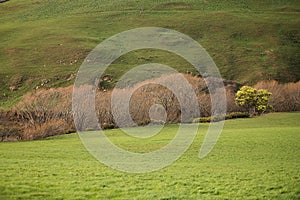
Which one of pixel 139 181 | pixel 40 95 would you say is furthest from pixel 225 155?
pixel 40 95

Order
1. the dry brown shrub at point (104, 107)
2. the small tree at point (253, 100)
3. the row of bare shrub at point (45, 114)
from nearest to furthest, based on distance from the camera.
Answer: the row of bare shrub at point (45, 114)
the dry brown shrub at point (104, 107)
the small tree at point (253, 100)

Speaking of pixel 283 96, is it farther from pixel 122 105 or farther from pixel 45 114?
pixel 45 114

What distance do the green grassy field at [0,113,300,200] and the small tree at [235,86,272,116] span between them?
2906 cm

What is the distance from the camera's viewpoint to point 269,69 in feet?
275

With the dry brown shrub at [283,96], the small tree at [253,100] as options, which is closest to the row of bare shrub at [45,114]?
the small tree at [253,100]

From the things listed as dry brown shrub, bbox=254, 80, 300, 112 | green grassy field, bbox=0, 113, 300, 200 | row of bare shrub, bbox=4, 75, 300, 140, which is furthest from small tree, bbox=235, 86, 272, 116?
green grassy field, bbox=0, 113, 300, 200

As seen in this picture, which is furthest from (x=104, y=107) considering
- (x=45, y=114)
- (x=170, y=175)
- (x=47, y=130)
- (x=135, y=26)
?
(x=135, y=26)

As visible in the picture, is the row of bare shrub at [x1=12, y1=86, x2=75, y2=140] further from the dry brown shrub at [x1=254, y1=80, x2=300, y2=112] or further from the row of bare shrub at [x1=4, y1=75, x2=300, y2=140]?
the dry brown shrub at [x1=254, y1=80, x2=300, y2=112]

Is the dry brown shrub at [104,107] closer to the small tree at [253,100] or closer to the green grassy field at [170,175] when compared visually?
the small tree at [253,100]

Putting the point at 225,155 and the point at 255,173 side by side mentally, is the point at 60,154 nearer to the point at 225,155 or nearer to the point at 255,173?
the point at 225,155

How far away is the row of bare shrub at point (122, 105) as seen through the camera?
49.9 metres

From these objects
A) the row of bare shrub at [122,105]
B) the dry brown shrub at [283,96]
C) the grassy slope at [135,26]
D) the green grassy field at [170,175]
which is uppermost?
the grassy slope at [135,26]

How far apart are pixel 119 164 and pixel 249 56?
68.8 m

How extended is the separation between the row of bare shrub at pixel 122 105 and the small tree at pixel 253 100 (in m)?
1.82
